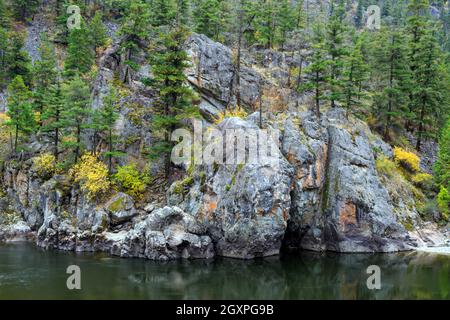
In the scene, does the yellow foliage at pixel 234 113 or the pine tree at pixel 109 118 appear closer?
the pine tree at pixel 109 118

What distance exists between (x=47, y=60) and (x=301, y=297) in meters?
47.6

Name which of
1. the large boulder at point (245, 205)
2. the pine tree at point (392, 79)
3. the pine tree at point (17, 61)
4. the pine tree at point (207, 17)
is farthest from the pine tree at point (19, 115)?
the pine tree at point (392, 79)

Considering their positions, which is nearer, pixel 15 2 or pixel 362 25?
pixel 15 2

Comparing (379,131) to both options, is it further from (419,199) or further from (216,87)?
(216,87)

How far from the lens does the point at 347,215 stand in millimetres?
38188

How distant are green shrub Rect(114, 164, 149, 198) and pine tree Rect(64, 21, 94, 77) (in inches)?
779

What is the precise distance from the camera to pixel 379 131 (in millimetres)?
53344

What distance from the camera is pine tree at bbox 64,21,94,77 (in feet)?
179

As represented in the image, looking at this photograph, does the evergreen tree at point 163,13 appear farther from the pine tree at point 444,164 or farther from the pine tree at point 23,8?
the pine tree at point 444,164

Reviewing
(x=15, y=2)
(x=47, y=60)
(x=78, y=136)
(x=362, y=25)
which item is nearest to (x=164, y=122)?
(x=78, y=136)

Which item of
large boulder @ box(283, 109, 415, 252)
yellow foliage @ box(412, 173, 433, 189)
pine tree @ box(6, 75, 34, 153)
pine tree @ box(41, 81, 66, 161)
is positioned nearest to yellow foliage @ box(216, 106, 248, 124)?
large boulder @ box(283, 109, 415, 252)

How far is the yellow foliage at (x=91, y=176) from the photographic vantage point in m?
39.3

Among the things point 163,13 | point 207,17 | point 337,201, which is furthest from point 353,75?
point 163,13

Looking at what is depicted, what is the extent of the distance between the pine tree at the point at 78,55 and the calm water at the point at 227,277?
27.7 meters
